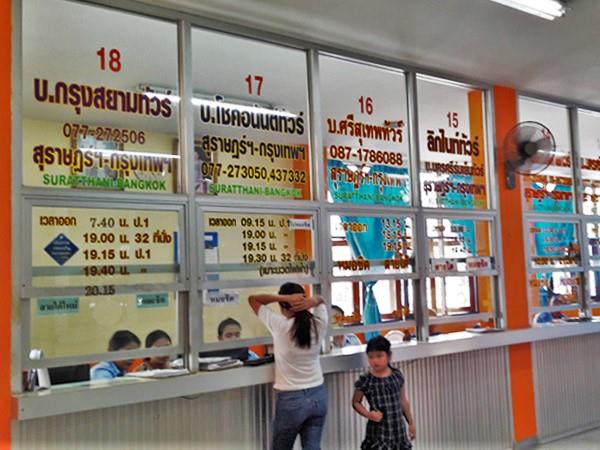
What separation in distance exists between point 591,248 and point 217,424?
417 cm

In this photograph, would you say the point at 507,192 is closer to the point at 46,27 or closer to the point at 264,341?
the point at 264,341

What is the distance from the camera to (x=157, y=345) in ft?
10.7

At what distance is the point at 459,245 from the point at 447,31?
170 cm

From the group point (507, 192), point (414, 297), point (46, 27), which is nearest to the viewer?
point (46, 27)

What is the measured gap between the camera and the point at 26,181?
9.62 ft

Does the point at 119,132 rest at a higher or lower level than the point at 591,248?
higher

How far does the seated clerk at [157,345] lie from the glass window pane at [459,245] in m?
2.15

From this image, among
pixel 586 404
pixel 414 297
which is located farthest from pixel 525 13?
pixel 586 404

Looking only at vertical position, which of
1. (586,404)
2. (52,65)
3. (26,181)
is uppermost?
(52,65)

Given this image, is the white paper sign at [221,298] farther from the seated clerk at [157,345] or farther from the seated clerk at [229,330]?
the seated clerk at [157,345]

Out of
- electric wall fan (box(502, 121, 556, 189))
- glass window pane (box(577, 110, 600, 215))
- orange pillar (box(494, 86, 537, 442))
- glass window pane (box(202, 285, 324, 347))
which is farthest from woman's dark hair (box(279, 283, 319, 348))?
glass window pane (box(577, 110, 600, 215))

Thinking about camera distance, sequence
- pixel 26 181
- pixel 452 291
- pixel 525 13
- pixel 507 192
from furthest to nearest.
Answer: pixel 507 192 < pixel 452 291 < pixel 525 13 < pixel 26 181

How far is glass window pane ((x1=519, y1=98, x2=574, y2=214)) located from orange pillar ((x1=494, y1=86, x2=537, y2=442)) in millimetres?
276

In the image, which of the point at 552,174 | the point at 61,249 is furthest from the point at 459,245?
the point at 61,249
